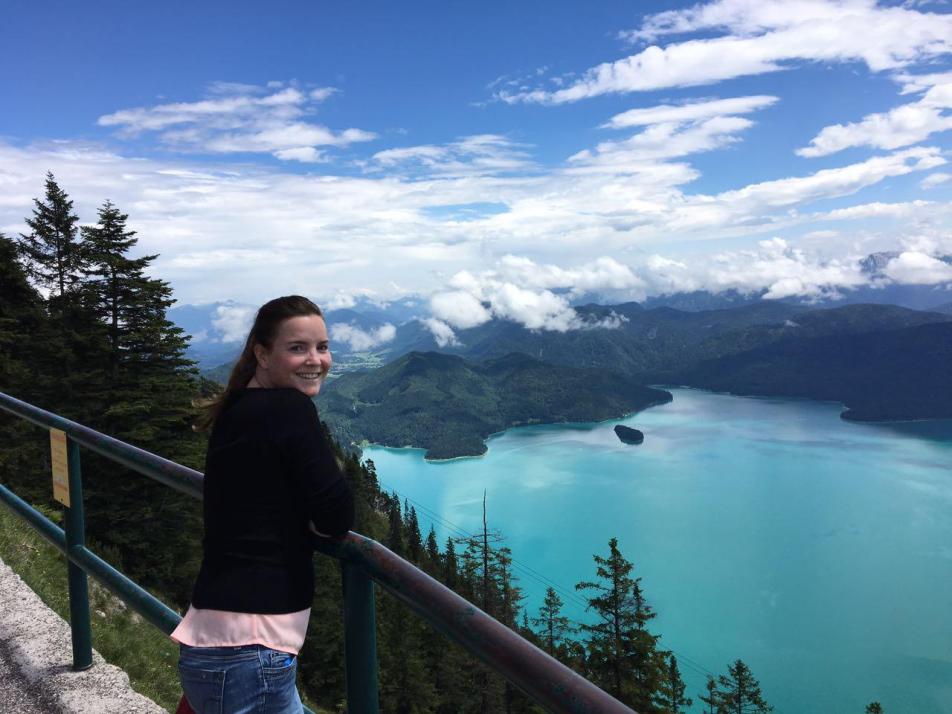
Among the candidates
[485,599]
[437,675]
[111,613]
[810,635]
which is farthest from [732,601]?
[111,613]

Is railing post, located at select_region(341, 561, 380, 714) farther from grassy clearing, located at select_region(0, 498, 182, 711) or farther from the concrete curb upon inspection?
grassy clearing, located at select_region(0, 498, 182, 711)

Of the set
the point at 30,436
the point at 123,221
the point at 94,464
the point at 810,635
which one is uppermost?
the point at 123,221

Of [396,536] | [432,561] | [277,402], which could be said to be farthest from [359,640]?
[396,536]

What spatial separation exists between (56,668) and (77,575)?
2.83 ft

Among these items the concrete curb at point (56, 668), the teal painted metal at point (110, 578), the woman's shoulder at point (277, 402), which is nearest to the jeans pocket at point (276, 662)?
the woman's shoulder at point (277, 402)

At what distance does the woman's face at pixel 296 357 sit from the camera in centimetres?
223

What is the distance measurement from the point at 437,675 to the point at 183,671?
3233 cm

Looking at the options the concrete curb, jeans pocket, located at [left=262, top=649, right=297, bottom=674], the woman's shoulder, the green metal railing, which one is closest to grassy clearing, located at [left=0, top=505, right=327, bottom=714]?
the concrete curb

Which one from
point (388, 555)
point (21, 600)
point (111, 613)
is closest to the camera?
point (388, 555)

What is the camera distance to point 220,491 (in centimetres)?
201

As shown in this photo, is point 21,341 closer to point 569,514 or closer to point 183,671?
point 183,671

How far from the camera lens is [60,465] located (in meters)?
3.82

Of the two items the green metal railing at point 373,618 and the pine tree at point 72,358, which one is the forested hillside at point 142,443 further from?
the green metal railing at point 373,618

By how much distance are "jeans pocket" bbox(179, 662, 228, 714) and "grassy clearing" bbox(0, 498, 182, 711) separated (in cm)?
311
